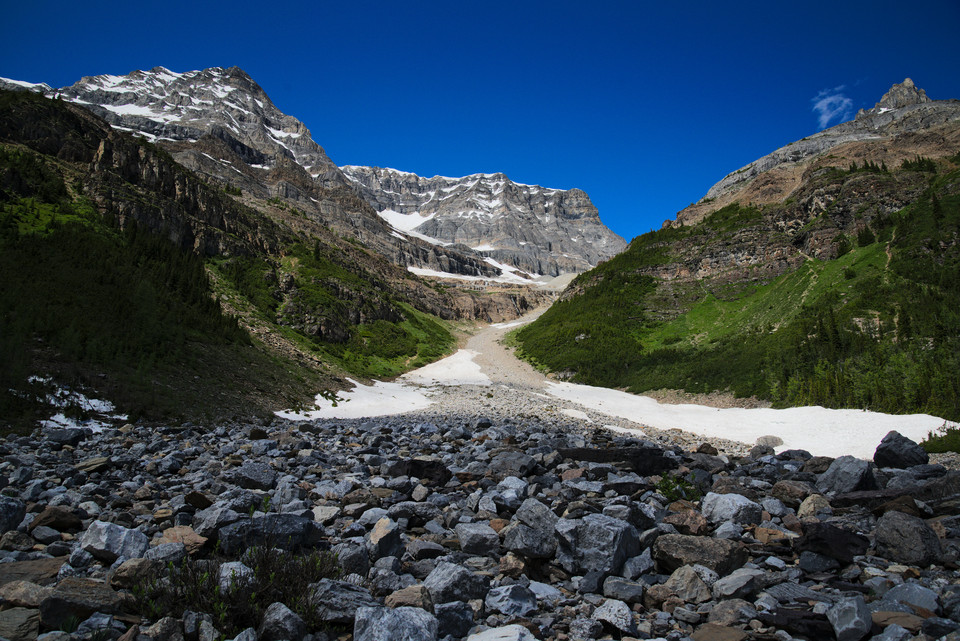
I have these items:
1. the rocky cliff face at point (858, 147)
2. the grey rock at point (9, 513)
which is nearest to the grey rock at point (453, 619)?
the grey rock at point (9, 513)

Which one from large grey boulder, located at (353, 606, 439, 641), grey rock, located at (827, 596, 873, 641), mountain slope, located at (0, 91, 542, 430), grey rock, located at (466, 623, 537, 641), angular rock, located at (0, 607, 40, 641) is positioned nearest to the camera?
angular rock, located at (0, 607, 40, 641)

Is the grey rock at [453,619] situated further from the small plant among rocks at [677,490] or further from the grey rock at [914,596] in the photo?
the small plant among rocks at [677,490]

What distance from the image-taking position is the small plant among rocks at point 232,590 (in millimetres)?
3543

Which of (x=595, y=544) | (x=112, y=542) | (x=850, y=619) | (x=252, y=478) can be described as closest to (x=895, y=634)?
(x=850, y=619)

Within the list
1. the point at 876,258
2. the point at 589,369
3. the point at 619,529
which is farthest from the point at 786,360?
the point at 619,529

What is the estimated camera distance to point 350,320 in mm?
47906

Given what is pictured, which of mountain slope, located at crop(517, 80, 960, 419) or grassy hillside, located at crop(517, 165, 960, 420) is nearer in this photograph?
grassy hillside, located at crop(517, 165, 960, 420)

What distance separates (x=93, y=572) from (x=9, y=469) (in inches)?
180

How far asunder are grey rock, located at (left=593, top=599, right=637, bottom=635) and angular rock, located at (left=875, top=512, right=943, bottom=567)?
4.01 meters

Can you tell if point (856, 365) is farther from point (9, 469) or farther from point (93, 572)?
point (9, 469)

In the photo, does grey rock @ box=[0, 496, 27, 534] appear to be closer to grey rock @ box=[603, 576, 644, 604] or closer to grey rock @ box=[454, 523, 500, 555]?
grey rock @ box=[454, 523, 500, 555]

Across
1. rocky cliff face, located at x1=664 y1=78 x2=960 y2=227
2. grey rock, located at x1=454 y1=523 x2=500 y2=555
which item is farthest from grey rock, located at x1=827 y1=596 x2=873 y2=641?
rocky cliff face, located at x1=664 y1=78 x2=960 y2=227

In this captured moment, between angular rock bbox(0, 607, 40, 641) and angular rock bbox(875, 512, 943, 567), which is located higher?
angular rock bbox(875, 512, 943, 567)

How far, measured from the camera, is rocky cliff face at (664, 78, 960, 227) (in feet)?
224
